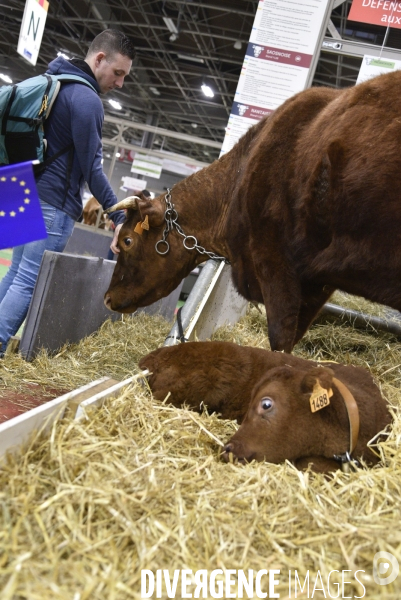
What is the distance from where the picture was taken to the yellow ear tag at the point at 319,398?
2350mm

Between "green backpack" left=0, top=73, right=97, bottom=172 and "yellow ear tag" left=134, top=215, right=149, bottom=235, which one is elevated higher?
"green backpack" left=0, top=73, right=97, bottom=172

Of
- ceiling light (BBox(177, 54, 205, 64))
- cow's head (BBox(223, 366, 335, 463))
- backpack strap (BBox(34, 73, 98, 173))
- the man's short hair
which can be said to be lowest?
cow's head (BBox(223, 366, 335, 463))

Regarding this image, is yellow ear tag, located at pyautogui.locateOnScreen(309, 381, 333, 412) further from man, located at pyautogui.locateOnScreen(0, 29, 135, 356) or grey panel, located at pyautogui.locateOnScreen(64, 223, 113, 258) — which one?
grey panel, located at pyautogui.locateOnScreen(64, 223, 113, 258)

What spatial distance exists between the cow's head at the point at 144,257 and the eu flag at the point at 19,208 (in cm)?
87

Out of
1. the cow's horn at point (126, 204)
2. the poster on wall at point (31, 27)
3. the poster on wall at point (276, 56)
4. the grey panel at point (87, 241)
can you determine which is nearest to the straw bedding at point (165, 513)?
the cow's horn at point (126, 204)

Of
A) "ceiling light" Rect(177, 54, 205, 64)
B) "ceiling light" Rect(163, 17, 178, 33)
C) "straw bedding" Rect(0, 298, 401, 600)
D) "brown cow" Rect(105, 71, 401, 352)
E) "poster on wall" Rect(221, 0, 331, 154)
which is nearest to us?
"straw bedding" Rect(0, 298, 401, 600)

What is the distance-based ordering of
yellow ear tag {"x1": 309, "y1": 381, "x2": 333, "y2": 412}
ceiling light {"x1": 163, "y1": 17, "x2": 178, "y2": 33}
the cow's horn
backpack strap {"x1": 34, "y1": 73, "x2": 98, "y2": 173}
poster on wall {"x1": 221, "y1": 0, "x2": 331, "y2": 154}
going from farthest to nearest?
ceiling light {"x1": 163, "y1": 17, "x2": 178, "y2": 33}
poster on wall {"x1": 221, "y1": 0, "x2": 331, "y2": 154}
the cow's horn
backpack strap {"x1": 34, "y1": 73, "x2": 98, "y2": 173}
yellow ear tag {"x1": 309, "y1": 381, "x2": 333, "y2": 412}

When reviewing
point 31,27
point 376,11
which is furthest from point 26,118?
point 31,27

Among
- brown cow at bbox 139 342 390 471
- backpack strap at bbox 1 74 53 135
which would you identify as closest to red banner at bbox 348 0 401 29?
backpack strap at bbox 1 74 53 135

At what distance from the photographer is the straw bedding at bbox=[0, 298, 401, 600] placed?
1.52m

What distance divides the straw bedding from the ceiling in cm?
674

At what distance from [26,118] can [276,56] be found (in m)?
3.56

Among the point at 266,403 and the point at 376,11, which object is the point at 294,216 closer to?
the point at 266,403

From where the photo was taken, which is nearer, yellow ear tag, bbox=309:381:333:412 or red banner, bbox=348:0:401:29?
yellow ear tag, bbox=309:381:333:412
